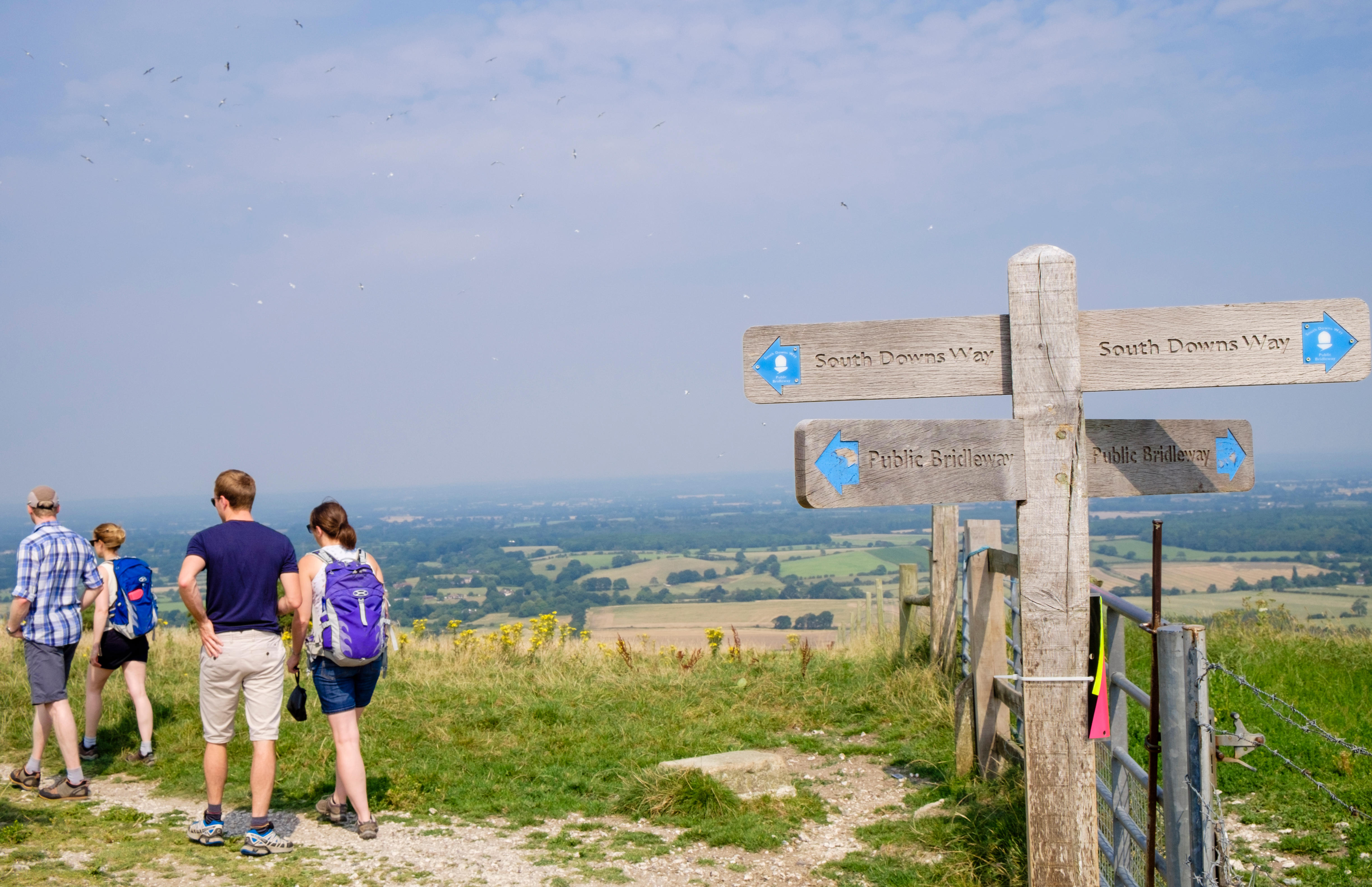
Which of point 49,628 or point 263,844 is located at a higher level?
point 49,628

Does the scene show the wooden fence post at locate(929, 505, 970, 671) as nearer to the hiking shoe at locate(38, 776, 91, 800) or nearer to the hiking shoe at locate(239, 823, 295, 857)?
the hiking shoe at locate(239, 823, 295, 857)

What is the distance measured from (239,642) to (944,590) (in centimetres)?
549

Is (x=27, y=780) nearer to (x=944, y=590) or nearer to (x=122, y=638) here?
(x=122, y=638)

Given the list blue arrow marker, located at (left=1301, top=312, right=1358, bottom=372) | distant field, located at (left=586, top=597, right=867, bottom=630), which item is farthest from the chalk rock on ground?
distant field, located at (left=586, top=597, right=867, bottom=630)

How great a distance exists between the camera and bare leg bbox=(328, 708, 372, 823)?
496 cm

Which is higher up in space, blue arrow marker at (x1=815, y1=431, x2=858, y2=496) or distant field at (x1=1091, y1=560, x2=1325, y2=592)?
blue arrow marker at (x1=815, y1=431, x2=858, y2=496)

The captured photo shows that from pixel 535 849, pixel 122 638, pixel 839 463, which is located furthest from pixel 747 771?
pixel 122 638

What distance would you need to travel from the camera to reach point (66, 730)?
5656 millimetres

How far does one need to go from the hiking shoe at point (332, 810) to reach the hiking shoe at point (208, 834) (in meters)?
0.58

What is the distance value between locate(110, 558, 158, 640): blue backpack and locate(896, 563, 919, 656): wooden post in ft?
20.4

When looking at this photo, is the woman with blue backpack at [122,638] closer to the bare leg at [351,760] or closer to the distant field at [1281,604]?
the bare leg at [351,760]

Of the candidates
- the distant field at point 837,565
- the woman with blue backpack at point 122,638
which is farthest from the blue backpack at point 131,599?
the distant field at point 837,565

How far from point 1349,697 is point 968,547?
2.64 meters

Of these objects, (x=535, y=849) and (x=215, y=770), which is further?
(x=535, y=849)
